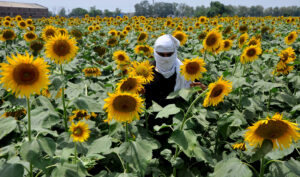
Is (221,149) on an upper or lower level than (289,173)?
lower

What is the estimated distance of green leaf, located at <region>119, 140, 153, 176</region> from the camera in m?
1.68

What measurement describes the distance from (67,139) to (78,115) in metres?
0.58

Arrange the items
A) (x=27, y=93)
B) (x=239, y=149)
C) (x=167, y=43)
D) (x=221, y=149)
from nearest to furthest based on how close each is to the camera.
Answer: (x=27, y=93), (x=239, y=149), (x=221, y=149), (x=167, y=43)

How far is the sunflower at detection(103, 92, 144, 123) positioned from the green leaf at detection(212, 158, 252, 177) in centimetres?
79

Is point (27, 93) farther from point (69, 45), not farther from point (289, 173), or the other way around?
point (289, 173)

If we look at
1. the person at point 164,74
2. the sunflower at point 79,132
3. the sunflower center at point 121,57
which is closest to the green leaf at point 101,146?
the sunflower at point 79,132

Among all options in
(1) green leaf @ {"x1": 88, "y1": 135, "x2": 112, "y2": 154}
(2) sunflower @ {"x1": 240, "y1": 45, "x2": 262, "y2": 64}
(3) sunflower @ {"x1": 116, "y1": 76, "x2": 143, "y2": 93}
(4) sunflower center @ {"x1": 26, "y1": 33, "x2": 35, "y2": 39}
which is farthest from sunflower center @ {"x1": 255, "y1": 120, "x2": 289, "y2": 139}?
(4) sunflower center @ {"x1": 26, "y1": 33, "x2": 35, "y2": 39}

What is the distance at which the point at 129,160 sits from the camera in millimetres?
1682

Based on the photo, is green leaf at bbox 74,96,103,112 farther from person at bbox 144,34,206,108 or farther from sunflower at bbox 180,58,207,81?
person at bbox 144,34,206,108

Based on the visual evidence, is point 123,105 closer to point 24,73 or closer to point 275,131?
point 24,73

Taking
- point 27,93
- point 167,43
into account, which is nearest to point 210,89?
point 27,93

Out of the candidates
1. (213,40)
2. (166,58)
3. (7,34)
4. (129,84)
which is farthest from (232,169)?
(7,34)

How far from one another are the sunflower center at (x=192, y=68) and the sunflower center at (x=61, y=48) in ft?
4.07

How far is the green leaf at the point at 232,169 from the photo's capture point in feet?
5.38
